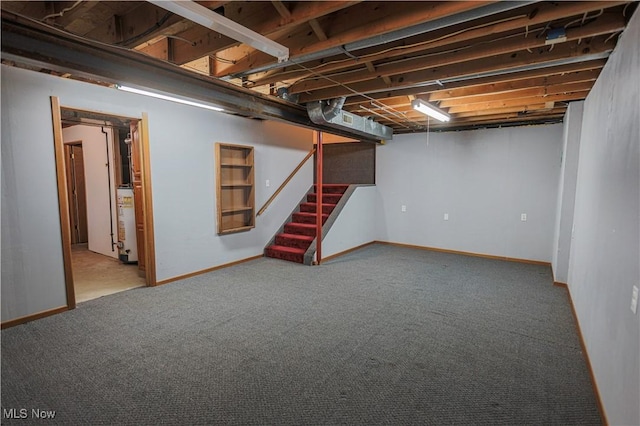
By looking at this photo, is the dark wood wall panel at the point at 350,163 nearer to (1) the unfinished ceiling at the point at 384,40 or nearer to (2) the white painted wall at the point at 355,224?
(2) the white painted wall at the point at 355,224

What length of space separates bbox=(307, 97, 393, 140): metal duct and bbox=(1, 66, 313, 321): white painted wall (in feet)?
5.05

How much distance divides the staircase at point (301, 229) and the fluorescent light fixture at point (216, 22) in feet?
12.2

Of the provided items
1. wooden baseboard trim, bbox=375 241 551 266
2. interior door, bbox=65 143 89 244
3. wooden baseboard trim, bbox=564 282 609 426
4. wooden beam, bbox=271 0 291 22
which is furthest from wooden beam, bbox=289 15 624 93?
interior door, bbox=65 143 89 244

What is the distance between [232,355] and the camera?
8.57 feet

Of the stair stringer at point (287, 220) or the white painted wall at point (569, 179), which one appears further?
the stair stringer at point (287, 220)

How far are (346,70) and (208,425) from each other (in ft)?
10.7

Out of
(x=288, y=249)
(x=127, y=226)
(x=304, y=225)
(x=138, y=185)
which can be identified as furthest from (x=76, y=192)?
(x=304, y=225)

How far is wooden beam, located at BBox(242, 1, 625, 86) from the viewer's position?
1.98m

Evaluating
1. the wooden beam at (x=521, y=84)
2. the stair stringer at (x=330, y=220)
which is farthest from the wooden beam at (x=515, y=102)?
the stair stringer at (x=330, y=220)

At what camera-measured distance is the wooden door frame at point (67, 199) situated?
3289mm

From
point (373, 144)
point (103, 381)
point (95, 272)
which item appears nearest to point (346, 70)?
point (103, 381)

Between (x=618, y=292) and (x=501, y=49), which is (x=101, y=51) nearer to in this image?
(x=501, y=49)

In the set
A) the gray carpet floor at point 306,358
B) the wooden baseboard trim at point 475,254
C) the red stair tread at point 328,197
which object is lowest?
the gray carpet floor at point 306,358

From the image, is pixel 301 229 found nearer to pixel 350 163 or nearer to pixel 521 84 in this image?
pixel 350 163
